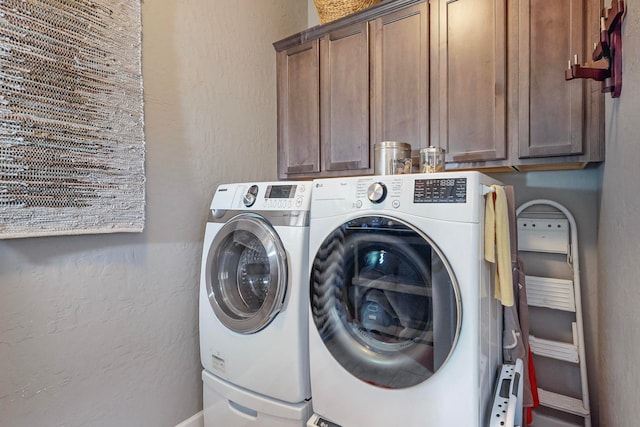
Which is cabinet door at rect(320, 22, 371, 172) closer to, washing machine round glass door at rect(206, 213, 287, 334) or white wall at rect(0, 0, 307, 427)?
white wall at rect(0, 0, 307, 427)

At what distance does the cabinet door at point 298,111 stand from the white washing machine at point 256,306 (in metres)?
0.63

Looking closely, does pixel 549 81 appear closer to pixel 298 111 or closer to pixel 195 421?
pixel 298 111

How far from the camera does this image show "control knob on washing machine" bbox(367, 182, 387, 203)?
1139 millimetres

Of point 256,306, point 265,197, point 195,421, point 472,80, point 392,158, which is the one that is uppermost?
point 472,80

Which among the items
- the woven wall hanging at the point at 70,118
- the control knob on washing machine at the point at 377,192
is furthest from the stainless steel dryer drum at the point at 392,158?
the woven wall hanging at the point at 70,118

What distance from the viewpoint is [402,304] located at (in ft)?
3.75

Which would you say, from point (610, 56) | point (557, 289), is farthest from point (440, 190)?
point (557, 289)

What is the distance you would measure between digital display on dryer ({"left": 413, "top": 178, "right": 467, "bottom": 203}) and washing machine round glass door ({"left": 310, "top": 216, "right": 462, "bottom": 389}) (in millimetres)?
109

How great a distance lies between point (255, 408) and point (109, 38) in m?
1.69

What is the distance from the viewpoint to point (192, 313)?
1.76 metres

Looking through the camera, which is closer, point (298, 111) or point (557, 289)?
point (557, 289)

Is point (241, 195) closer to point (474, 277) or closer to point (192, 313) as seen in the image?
point (192, 313)

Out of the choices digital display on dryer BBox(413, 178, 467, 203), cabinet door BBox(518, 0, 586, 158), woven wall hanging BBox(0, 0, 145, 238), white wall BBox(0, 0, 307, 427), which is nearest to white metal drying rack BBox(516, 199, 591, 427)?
cabinet door BBox(518, 0, 586, 158)

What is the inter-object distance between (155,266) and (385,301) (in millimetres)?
1121
